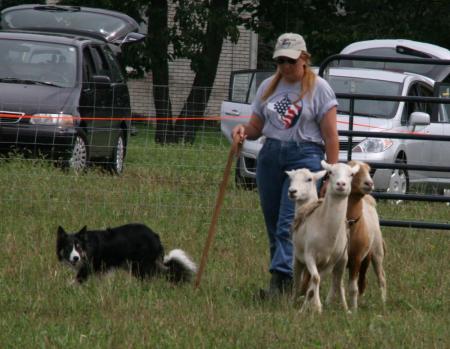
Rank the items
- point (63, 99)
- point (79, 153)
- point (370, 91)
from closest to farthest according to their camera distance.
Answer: point (79, 153)
point (63, 99)
point (370, 91)

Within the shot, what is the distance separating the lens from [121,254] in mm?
9891

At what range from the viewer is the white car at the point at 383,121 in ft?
51.6

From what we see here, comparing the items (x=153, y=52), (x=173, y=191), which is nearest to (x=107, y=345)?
(x=173, y=191)

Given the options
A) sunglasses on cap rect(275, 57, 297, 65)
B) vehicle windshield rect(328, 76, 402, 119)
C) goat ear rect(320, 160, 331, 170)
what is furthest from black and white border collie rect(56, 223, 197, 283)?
vehicle windshield rect(328, 76, 402, 119)

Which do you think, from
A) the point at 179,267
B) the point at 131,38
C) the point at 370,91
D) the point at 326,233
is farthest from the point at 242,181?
the point at 326,233

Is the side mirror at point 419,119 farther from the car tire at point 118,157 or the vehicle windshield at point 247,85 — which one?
the car tire at point 118,157

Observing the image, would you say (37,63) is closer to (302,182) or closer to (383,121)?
(383,121)

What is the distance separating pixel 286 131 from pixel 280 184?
1.41 feet

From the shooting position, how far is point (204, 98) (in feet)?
57.3

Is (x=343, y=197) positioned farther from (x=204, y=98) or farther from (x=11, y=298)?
(x=204, y=98)

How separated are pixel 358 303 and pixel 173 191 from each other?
5185mm

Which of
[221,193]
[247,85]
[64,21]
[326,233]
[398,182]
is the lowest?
[398,182]

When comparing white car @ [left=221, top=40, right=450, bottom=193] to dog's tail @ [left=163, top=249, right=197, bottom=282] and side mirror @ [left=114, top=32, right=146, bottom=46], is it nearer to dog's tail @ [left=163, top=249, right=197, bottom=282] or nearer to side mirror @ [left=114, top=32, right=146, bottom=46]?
side mirror @ [left=114, top=32, right=146, bottom=46]

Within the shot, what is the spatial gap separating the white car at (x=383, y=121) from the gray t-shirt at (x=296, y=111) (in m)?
5.98
